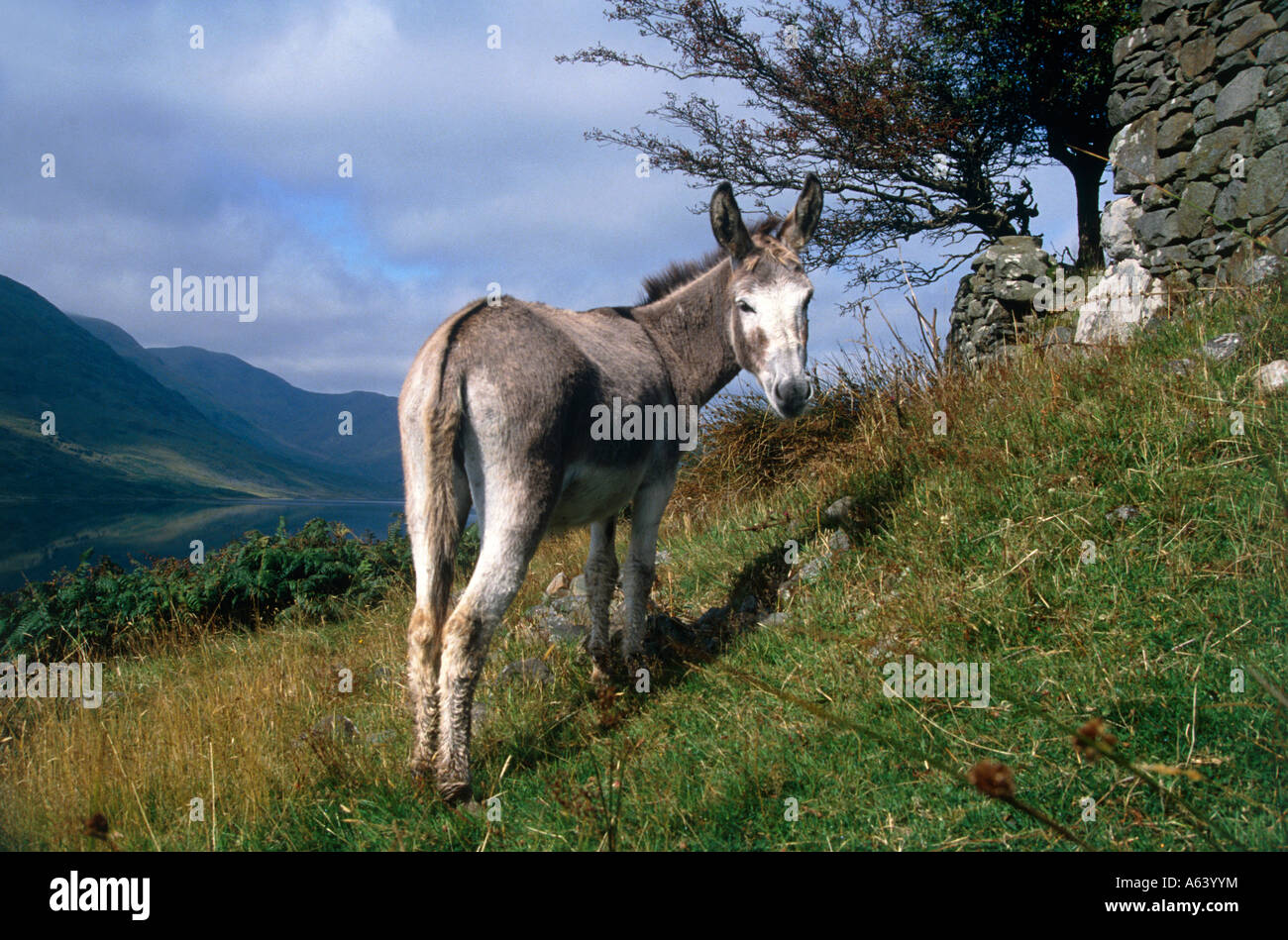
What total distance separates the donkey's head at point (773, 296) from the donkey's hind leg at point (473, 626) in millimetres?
1927

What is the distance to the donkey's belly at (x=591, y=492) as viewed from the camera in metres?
4.58

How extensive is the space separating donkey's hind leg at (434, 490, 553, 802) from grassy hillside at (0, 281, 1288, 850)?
0.26 meters

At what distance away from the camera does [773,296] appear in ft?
16.9

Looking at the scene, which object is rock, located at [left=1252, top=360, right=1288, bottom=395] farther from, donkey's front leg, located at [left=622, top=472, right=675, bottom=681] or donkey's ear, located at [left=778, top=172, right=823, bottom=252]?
donkey's front leg, located at [left=622, top=472, right=675, bottom=681]

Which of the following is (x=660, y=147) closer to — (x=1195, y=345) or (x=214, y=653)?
(x=1195, y=345)

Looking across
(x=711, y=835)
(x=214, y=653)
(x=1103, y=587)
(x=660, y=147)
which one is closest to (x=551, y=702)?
(x=711, y=835)

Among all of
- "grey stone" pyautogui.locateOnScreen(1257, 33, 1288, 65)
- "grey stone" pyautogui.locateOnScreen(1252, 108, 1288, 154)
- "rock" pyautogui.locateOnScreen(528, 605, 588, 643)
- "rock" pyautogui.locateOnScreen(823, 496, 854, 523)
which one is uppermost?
"grey stone" pyautogui.locateOnScreen(1257, 33, 1288, 65)

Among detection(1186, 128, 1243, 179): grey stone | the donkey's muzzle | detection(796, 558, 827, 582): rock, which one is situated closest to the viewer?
the donkey's muzzle

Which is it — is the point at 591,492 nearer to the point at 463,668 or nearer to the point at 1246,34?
the point at 463,668

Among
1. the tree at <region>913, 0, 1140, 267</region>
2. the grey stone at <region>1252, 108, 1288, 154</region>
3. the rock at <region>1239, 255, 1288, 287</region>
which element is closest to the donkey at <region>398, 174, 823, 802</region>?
the rock at <region>1239, 255, 1288, 287</region>

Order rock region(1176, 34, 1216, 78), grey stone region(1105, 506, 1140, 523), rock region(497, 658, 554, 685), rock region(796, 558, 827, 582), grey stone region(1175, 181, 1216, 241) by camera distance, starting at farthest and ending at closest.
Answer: rock region(1176, 34, 1216, 78) → grey stone region(1175, 181, 1216, 241) → rock region(796, 558, 827, 582) → rock region(497, 658, 554, 685) → grey stone region(1105, 506, 1140, 523)

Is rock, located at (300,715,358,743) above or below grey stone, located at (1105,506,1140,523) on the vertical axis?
below

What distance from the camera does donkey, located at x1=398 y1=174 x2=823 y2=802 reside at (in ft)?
12.6

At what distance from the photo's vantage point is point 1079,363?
7102mm
